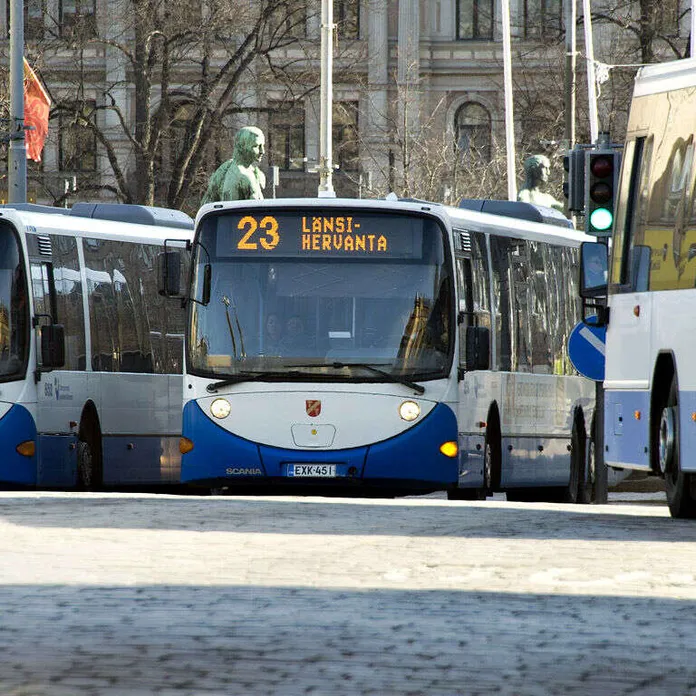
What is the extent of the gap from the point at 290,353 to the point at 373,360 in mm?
710

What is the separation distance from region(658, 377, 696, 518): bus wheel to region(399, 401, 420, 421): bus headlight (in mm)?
4507

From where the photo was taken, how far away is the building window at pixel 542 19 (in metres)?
60.9

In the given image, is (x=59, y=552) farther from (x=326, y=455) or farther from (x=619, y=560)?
(x=326, y=455)

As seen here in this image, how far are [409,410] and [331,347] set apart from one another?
882 millimetres

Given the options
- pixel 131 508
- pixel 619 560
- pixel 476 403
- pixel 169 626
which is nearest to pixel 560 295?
pixel 476 403

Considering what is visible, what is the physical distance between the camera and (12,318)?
22.1 m

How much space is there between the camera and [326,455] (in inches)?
799

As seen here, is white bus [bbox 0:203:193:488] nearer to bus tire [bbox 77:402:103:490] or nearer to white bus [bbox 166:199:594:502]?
bus tire [bbox 77:402:103:490]

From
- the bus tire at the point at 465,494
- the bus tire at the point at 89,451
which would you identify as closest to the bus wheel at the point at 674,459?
the bus tire at the point at 465,494

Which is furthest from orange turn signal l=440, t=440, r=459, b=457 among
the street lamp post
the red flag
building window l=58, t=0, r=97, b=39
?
building window l=58, t=0, r=97, b=39

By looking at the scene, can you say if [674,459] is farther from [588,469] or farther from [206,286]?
[588,469]

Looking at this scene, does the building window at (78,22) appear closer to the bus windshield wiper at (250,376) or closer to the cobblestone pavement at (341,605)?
the bus windshield wiper at (250,376)

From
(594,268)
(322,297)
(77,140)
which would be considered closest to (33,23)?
(77,140)

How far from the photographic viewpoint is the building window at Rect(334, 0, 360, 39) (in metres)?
70.6
